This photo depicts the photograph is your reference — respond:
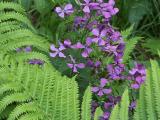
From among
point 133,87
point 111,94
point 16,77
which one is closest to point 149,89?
point 133,87

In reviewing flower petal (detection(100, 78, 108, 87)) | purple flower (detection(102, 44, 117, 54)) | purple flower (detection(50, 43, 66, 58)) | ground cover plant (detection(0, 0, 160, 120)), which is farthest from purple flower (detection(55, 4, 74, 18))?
flower petal (detection(100, 78, 108, 87))

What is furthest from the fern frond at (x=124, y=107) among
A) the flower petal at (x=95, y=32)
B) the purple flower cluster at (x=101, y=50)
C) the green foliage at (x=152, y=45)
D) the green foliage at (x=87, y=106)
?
the green foliage at (x=152, y=45)

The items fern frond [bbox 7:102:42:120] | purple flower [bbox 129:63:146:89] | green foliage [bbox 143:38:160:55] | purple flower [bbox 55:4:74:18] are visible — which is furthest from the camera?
green foliage [bbox 143:38:160:55]

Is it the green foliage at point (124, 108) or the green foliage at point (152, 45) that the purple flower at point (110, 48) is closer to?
the green foliage at point (124, 108)

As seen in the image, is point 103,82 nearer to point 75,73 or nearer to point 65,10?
point 75,73

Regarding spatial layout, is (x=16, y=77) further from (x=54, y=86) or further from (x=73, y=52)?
(x=73, y=52)

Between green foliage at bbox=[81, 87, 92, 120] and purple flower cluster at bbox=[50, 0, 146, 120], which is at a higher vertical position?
purple flower cluster at bbox=[50, 0, 146, 120]

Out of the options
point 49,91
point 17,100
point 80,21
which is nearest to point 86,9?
point 80,21

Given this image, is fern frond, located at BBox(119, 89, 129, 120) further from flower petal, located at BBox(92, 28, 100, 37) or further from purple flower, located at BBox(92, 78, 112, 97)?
flower petal, located at BBox(92, 28, 100, 37)

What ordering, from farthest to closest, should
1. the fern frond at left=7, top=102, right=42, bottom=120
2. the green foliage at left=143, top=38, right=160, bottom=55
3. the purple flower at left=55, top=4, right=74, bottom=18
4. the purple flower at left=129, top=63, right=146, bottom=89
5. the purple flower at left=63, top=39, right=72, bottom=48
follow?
the green foliage at left=143, top=38, right=160, bottom=55 → the purple flower at left=55, top=4, right=74, bottom=18 → the purple flower at left=63, top=39, right=72, bottom=48 → the purple flower at left=129, top=63, right=146, bottom=89 → the fern frond at left=7, top=102, right=42, bottom=120
